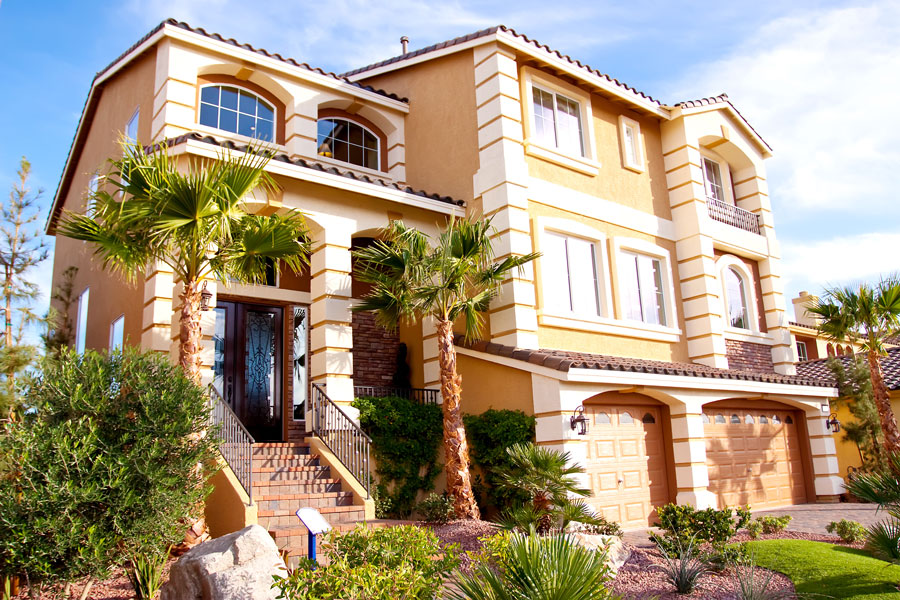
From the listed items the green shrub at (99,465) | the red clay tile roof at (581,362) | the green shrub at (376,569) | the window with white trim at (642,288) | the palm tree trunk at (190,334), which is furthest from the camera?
the window with white trim at (642,288)

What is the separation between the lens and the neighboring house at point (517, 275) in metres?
13.2

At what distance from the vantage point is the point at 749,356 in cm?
1900

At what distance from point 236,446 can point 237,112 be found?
8.20 m

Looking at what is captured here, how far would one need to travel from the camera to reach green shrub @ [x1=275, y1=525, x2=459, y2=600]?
199 inches

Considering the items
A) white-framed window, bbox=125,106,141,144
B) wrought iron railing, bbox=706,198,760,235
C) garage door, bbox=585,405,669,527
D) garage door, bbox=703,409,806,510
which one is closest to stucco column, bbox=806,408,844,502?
garage door, bbox=703,409,806,510

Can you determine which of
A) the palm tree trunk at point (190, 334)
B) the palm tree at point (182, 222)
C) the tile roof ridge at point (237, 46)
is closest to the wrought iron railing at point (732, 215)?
the tile roof ridge at point (237, 46)

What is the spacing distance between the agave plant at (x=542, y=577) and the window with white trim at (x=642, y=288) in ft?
38.0

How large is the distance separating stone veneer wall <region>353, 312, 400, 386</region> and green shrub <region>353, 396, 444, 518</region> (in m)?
2.96

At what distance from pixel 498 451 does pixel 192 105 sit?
8.85 meters

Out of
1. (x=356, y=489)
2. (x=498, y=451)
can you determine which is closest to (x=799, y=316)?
(x=498, y=451)

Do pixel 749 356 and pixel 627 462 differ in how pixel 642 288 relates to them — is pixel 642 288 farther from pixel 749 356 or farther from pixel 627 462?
pixel 627 462

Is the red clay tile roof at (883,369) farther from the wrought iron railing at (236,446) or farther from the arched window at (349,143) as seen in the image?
the wrought iron railing at (236,446)

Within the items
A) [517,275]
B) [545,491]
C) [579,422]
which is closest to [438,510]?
[545,491]

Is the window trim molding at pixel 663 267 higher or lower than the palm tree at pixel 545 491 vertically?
higher
